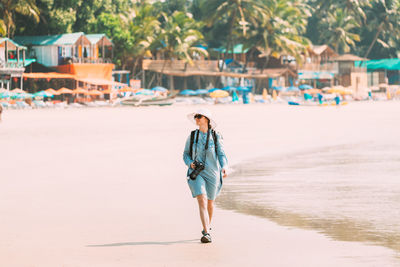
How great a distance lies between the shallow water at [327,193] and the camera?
9023 mm

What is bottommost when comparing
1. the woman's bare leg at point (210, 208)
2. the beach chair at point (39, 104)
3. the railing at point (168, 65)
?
the beach chair at point (39, 104)

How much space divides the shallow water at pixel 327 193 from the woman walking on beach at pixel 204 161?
53.3 inches

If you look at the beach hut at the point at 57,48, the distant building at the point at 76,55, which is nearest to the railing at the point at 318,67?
the distant building at the point at 76,55

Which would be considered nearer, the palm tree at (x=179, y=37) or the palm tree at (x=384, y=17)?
the palm tree at (x=179, y=37)

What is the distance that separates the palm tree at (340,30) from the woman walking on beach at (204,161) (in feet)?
299

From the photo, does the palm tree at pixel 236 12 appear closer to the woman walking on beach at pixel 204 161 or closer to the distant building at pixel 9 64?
the distant building at pixel 9 64

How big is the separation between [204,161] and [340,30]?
9202 centimetres

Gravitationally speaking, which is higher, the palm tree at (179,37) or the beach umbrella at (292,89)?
the palm tree at (179,37)

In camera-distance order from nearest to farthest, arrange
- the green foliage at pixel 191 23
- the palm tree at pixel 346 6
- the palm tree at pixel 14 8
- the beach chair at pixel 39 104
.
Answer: the beach chair at pixel 39 104 → the palm tree at pixel 14 8 → the green foliage at pixel 191 23 → the palm tree at pixel 346 6

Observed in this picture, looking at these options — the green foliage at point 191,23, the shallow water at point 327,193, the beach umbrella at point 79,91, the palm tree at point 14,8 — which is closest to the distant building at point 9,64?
the palm tree at point 14,8

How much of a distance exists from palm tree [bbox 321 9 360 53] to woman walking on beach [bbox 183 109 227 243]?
299 ft

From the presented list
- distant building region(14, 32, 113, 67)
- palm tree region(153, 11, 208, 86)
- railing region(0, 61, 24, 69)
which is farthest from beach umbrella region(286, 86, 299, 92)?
railing region(0, 61, 24, 69)

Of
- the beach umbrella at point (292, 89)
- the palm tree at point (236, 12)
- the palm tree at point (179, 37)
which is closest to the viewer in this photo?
the palm tree at point (179, 37)

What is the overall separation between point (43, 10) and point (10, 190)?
58.0 m
